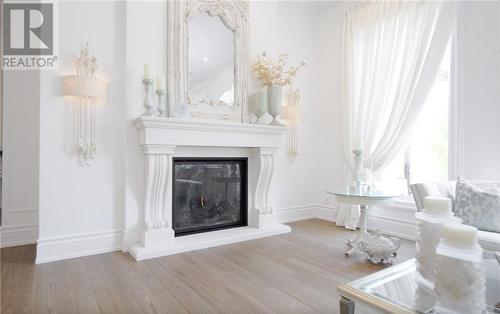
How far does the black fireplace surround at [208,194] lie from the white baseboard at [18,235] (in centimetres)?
160

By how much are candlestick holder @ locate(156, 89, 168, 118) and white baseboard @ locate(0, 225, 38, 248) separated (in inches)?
77.0

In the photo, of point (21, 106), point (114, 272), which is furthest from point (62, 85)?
point (114, 272)

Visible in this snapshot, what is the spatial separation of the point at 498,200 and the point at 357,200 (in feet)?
3.22

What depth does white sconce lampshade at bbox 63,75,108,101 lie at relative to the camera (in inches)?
102

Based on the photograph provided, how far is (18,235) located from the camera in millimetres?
3117

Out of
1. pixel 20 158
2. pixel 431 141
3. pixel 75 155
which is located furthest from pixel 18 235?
pixel 431 141

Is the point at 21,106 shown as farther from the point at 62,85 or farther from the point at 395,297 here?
the point at 395,297

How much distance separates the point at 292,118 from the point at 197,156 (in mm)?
1472

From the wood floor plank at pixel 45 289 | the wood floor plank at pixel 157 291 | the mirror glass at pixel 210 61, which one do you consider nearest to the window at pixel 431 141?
the mirror glass at pixel 210 61

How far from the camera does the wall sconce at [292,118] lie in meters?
3.95

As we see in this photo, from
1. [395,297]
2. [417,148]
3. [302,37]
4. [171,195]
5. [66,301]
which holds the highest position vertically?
[302,37]

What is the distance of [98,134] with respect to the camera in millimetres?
2846

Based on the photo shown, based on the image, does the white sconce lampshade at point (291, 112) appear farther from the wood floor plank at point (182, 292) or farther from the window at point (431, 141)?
the wood floor plank at point (182, 292)

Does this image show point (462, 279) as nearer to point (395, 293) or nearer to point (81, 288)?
point (395, 293)
